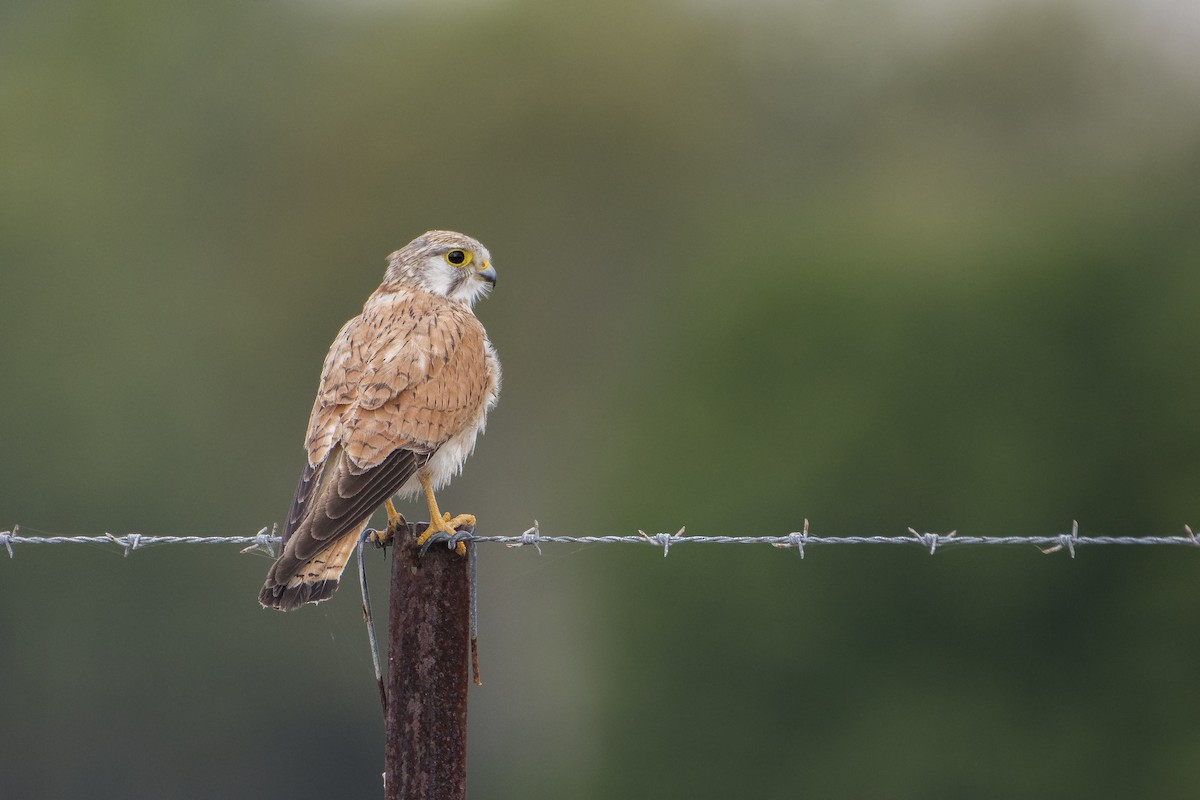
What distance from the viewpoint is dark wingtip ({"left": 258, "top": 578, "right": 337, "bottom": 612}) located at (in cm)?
453

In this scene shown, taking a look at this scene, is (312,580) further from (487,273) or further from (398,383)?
(487,273)

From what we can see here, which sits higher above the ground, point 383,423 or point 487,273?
point 487,273

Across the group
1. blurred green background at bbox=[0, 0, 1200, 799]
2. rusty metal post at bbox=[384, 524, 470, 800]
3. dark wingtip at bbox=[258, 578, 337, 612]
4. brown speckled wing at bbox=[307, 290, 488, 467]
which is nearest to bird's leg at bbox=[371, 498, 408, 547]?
brown speckled wing at bbox=[307, 290, 488, 467]

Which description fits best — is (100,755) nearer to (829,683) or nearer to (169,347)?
(169,347)

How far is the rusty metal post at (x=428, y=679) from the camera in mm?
3951

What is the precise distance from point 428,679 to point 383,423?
1.45 meters

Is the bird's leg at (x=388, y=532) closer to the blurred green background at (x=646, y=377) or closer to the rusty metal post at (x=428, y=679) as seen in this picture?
the rusty metal post at (x=428, y=679)

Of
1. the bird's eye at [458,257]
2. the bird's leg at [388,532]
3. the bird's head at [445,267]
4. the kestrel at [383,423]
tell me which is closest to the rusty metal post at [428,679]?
the kestrel at [383,423]

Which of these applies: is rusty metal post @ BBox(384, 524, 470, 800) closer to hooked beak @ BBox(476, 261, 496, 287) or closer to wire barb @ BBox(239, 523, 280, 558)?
wire barb @ BBox(239, 523, 280, 558)

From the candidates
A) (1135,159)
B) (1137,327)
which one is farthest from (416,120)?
(1137,327)

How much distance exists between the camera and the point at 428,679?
3969 mm

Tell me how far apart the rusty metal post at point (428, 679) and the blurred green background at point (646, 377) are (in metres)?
18.6

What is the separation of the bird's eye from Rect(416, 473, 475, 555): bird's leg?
1406 millimetres

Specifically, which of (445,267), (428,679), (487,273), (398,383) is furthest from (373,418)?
(487,273)
